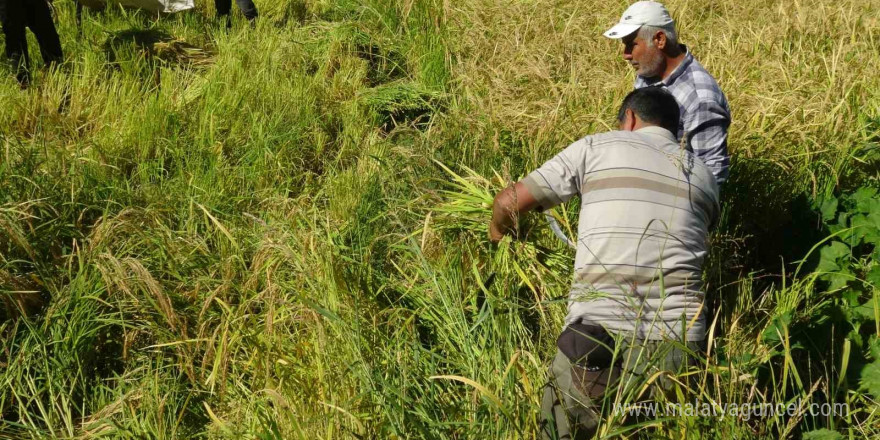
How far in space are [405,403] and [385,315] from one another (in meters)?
0.63

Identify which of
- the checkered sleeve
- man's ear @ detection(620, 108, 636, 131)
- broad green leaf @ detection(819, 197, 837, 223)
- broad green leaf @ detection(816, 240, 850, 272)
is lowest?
broad green leaf @ detection(816, 240, 850, 272)

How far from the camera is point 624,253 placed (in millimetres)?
2053

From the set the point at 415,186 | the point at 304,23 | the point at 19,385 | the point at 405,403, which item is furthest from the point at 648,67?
the point at 304,23

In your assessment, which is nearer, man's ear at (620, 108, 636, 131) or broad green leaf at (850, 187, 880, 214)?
man's ear at (620, 108, 636, 131)

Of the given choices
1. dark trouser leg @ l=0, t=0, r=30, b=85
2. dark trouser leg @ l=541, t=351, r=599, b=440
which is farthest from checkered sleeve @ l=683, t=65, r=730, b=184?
dark trouser leg @ l=0, t=0, r=30, b=85

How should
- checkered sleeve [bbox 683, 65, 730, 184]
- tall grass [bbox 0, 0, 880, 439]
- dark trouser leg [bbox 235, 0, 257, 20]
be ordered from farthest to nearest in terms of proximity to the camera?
Answer: 1. dark trouser leg [bbox 235, 0, 257, 20]
2. checkered sleeve [bbox 683, 65, 730, 184]
3. tall grass [bbox 0, 0, 880, 439]

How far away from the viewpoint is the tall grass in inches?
83.8

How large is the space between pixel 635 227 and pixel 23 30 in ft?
13.3

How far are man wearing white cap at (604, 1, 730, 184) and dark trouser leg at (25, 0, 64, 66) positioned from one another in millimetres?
3390

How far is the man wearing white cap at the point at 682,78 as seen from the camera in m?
2.95

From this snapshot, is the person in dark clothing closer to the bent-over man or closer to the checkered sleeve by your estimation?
the checkered sleeve

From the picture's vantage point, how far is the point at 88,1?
17.7ft

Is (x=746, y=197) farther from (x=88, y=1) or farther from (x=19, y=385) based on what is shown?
(x=88, y=1)

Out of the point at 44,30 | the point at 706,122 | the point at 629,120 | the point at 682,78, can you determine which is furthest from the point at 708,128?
the point at 44,30
